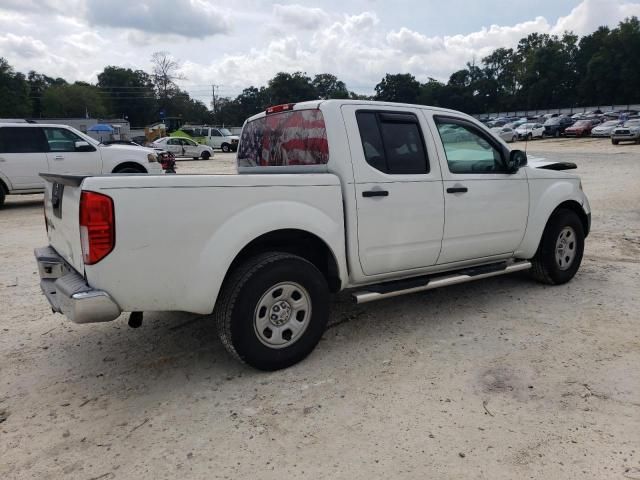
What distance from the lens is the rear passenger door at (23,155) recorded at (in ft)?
35.2

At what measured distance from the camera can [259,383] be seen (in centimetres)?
334

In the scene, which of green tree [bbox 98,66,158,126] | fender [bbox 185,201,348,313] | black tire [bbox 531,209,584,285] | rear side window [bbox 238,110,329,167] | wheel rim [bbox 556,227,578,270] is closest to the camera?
fender [bbox 185,201,348,313]

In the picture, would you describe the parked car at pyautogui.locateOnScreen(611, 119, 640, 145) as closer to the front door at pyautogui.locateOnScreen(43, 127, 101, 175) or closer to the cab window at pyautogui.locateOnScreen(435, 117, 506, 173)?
the front door at pyautogui.locateOnScreen(43, 127, 101, 175)

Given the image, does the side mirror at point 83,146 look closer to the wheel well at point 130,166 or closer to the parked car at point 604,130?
the wheel well at point 130,166

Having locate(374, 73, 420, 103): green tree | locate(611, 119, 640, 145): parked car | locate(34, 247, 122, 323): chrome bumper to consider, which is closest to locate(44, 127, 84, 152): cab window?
locate(34, 247, 122, 323): chrome bumper

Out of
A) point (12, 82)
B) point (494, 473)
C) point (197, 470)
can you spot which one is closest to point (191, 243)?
point (197, 470)

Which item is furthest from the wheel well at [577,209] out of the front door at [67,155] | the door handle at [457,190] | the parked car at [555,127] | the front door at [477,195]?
the parked car at [555,127]

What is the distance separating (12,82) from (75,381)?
90883mm

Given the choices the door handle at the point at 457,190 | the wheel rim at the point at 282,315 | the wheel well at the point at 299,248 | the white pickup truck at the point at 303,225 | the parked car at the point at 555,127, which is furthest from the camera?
the parked car at the point at 555,127

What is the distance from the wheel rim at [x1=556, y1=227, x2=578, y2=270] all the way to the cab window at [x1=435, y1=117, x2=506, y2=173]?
1170 mm

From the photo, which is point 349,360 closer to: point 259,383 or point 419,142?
point 259,383

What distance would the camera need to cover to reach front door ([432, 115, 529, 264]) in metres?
4.28

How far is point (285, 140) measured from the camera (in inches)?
167

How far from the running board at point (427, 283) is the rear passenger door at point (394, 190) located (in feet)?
0.42
